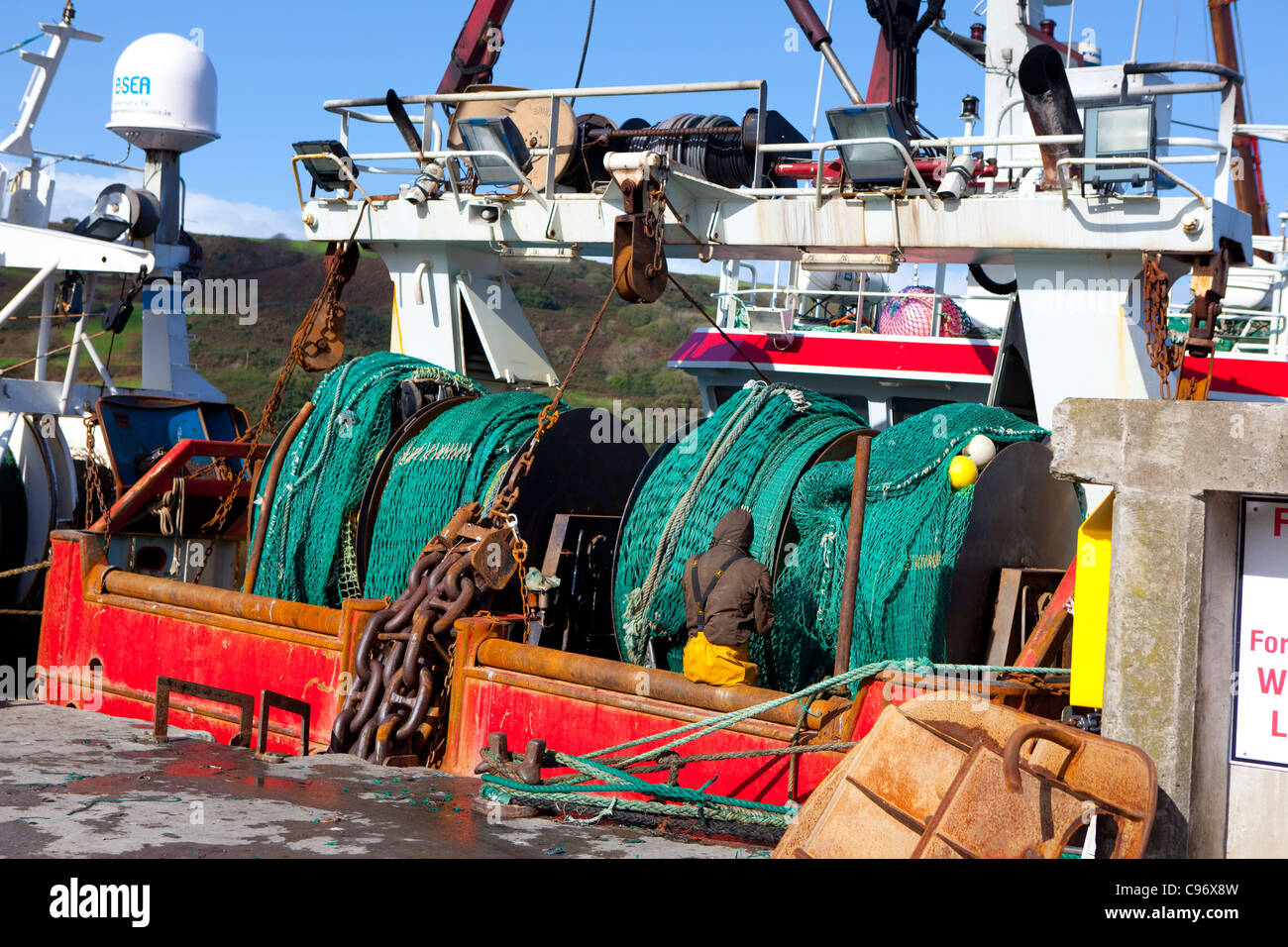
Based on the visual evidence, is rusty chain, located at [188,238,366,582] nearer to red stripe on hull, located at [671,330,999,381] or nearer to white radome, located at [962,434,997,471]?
red stripe on hull, located at [671,330,999,381]

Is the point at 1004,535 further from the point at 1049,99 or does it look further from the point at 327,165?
the point at 327,165

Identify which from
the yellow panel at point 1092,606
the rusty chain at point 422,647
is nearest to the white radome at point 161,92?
the rusty chain at point 422,647

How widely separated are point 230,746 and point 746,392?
391 cm

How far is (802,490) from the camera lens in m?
8.00

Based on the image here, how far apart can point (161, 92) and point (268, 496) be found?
850cm

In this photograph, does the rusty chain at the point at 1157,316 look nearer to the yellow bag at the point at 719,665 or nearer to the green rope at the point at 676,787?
the green rope at the point at 676,787

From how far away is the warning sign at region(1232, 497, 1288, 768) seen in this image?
4375 millimetres

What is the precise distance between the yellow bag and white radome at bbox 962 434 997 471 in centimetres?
178

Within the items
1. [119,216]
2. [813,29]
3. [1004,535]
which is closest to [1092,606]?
[1004,535]

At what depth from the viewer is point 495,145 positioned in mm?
11656

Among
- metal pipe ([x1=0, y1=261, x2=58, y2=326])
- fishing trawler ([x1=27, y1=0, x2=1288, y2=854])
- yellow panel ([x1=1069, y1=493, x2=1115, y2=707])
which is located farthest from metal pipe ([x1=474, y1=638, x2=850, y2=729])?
metal pipe ([x1=0, y1=261, x2=58, y2=326])

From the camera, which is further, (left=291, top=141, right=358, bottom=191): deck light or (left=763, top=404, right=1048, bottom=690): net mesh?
(left=291, top=141, right=358, bottom=191): deck light

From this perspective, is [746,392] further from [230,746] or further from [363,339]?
[363,339]
